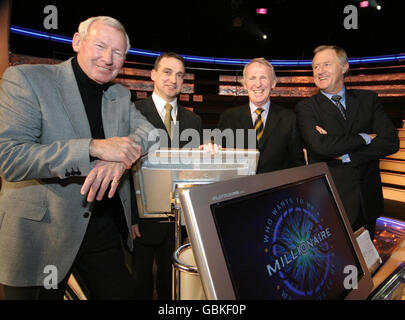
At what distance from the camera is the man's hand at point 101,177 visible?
92 centimetres

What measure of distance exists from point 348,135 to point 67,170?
194cm

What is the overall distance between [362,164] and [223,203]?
1871 mm

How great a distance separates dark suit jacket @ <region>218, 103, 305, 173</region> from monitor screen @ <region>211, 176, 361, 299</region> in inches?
49.9

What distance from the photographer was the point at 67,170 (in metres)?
0.93

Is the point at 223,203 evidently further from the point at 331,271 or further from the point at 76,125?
the point at 76,125

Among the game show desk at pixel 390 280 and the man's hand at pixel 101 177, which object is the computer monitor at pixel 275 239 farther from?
the man's hand at pixel 101 177

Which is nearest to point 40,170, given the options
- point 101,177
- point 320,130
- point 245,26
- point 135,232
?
point 101,177

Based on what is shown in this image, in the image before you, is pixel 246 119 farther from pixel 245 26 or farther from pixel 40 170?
pixel 245 26

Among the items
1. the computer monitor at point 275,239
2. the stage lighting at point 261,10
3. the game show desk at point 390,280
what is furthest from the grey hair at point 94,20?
the stage lighting at point 261,10

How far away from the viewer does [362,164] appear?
1969mm

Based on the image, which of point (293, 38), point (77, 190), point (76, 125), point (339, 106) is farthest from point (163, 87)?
point (293, 38)

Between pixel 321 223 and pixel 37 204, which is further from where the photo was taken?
pixel 37 204

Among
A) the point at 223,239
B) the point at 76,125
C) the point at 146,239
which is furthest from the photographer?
the point at 146,239

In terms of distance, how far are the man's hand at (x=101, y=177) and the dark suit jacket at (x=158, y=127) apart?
761mm
